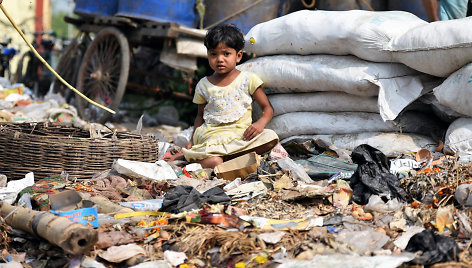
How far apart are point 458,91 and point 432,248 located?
1520mm

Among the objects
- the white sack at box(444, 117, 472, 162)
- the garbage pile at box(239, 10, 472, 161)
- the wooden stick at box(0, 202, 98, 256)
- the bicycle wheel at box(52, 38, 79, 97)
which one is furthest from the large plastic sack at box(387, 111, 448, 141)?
the bicycle wheel at box(52, 38, 79, 97)

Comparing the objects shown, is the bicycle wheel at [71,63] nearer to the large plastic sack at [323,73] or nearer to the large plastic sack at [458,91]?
the large plastic sack at [323,73]

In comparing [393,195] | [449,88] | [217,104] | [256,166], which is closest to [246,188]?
[256,166]

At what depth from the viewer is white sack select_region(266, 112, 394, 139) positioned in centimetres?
365

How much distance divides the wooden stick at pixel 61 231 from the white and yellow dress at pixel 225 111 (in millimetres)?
1533

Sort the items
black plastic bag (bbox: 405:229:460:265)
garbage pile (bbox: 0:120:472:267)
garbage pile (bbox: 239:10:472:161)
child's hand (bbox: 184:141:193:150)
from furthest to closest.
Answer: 1. child's hand (bbox: 184:141:193:150)
2. garbage pile (bbox: 239:10:472:161)
3. garbage pile (bbox: 0:120:472:267)
4. black plastic bag (bbox: 405:229:460:265)

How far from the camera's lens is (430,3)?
4.17 m

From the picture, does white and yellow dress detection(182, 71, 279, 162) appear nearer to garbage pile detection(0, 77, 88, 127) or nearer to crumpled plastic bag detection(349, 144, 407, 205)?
crumpled plastic bag detection(349, 144, 407, 205)

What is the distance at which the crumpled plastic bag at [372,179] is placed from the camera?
253 cm

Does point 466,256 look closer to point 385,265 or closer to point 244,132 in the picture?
point 385,265

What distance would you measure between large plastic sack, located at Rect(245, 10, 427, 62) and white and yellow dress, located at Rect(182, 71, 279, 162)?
1.13ft

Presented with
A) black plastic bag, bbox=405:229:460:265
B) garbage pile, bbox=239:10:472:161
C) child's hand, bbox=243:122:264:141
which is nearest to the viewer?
black plastic bag, bbox=405:229:460:265

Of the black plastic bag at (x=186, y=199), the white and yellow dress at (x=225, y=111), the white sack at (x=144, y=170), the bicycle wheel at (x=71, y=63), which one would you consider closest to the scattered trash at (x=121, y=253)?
the black plastic bag at (x=186, y=199)

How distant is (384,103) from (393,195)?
98cm
